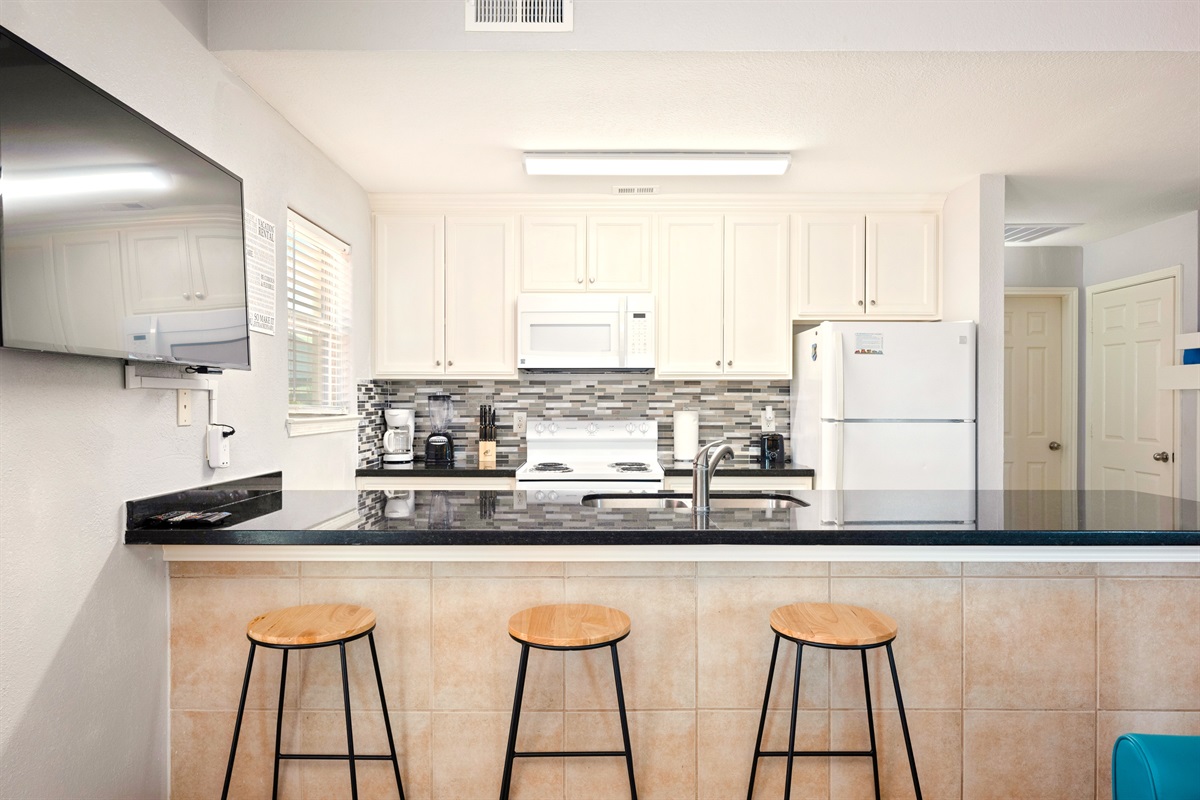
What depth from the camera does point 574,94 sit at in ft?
8.06

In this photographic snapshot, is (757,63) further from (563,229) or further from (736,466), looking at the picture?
(736,466)

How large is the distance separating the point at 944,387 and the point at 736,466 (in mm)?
1148

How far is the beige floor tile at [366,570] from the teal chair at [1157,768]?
1589mm

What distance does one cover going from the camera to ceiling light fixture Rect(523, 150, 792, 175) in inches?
119

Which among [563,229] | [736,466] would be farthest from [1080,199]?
[563,229]

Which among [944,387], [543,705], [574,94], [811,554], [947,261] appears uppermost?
[574,94]

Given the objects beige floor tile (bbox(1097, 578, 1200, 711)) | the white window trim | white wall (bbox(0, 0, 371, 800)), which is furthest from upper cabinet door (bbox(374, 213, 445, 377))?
beige floor tile (bbox(1097, 578, 1200, 711))

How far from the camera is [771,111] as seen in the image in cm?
260

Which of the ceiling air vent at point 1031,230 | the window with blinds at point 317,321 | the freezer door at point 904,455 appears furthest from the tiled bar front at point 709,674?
the ceiling air vent at point 1031,230

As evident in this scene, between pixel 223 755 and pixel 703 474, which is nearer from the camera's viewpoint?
pixel 223 755

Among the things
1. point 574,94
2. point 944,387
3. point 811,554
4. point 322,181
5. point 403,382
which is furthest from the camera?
point 403,382

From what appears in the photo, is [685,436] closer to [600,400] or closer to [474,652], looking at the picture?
[600,400]

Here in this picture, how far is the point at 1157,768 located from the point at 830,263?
293 centimetres

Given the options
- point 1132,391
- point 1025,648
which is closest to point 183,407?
point 1025,648
